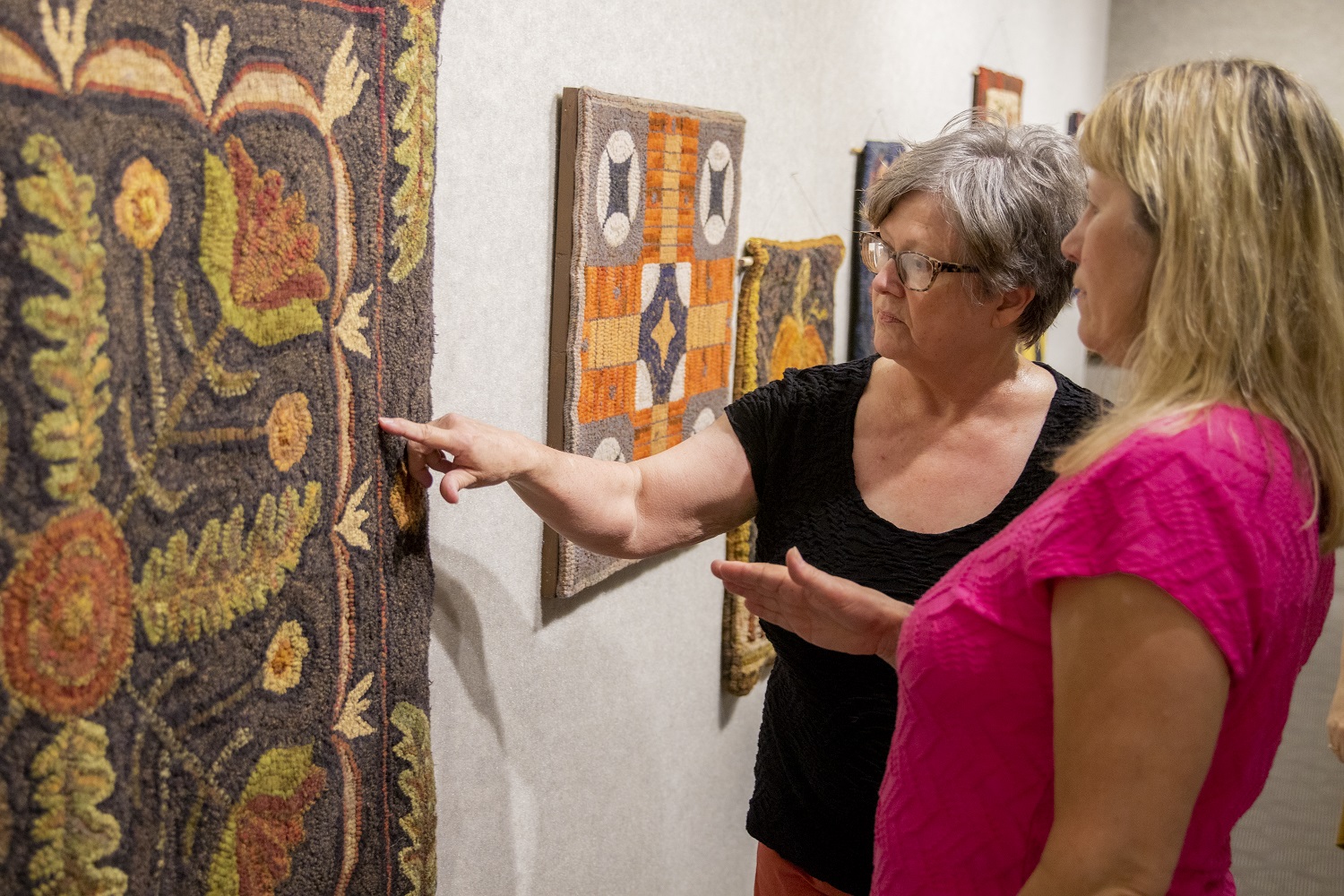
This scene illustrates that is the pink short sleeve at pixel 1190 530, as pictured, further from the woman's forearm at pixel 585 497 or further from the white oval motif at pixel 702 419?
the white oval motif at pixel 702 419

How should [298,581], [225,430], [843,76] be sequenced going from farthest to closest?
1. [843,76]
2. [298,581]
3. [225,430]

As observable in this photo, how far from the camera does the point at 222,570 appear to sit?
A: 3.39 ft

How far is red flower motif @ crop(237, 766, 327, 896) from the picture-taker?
1.08 meters

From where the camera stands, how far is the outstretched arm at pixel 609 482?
1304 mm

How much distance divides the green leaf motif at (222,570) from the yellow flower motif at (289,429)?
3 centimetres

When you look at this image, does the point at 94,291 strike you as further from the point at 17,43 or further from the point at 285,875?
the point at 285,875

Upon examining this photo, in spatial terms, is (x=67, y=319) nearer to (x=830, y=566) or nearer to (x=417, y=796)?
(x=417, y=796)

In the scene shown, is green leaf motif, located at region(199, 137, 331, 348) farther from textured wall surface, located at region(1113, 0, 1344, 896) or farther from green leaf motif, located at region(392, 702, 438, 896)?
textured wall surface, located at region(1113, 0, 1344, 896)

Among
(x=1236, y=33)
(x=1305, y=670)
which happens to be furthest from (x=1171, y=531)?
(x=1236, y=33)

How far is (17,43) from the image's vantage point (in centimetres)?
81

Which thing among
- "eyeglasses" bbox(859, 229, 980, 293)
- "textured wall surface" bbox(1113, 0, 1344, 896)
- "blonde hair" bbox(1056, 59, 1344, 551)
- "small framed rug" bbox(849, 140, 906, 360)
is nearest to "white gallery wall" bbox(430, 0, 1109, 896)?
"small framed rug" bbox(849, 140, 906, 360)

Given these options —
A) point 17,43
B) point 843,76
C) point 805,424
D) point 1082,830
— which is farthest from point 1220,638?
point 843,76

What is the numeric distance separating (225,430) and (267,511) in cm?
9

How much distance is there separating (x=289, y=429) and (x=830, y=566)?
68cm
